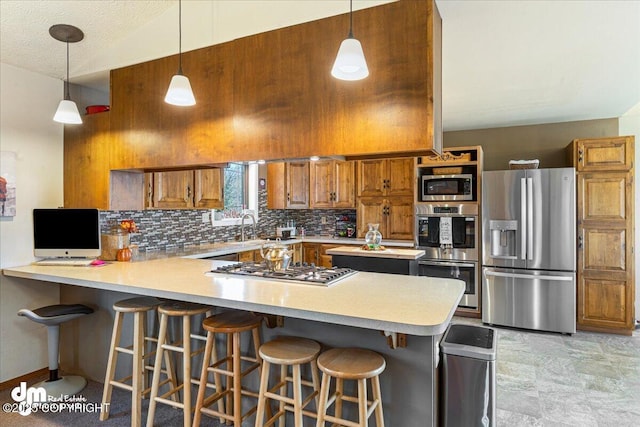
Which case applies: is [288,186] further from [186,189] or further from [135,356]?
[135,356]

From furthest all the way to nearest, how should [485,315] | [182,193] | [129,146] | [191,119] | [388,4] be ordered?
[485,315], [182,193], [129,146], [191,119], [388,4]

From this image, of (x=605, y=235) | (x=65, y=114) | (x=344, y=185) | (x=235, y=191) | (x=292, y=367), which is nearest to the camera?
(x=292, y=367)

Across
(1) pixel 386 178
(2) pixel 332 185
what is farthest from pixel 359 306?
(2) pixel 332 185

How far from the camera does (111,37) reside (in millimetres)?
2895

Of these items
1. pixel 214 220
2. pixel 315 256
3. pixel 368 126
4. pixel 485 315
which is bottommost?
pixel 485 315

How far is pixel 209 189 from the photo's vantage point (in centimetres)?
392

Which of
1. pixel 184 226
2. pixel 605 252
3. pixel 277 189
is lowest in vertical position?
pixel 605 252

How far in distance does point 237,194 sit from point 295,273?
123 inches

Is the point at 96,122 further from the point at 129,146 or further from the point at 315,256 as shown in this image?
the point at 315,256

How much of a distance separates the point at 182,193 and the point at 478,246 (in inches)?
135

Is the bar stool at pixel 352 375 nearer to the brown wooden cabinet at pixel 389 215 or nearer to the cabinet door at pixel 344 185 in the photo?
the brown wooden cabinet at pixel 389 215

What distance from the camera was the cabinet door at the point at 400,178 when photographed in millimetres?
5199

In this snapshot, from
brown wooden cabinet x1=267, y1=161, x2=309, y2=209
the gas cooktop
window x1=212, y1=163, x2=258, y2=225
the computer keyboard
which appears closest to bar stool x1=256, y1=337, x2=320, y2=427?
the gas cooktop

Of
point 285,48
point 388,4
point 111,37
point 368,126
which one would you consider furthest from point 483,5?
point 111,37
